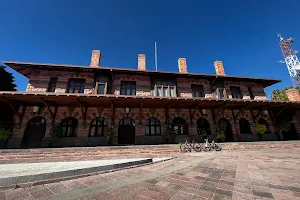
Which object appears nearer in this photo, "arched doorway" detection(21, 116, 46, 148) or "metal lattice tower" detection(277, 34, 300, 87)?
"arched doorway" detection(21, 116, 46, 148)

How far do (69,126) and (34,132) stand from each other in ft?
8.60

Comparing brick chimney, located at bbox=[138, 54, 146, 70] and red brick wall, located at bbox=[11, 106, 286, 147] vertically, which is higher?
brick chimney, located at bbox=[138, 54, 146, 70]

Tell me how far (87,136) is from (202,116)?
9.98 meters

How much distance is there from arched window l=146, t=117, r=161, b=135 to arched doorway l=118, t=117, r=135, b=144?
4.26ft

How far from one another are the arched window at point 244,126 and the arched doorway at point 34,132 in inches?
690

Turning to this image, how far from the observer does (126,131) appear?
11312 millimetres

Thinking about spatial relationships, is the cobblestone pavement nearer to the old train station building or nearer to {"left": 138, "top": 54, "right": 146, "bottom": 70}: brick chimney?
the old train station building

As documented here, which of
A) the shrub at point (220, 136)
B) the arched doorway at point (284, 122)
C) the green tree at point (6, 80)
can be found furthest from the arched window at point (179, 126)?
the green tree at point (6, 80)

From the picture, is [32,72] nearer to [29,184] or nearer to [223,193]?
[29,184]

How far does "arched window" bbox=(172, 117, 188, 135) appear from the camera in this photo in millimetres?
12016

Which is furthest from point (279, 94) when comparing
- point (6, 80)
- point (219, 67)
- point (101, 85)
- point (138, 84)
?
point (6, 80)

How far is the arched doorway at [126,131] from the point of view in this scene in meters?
11.2

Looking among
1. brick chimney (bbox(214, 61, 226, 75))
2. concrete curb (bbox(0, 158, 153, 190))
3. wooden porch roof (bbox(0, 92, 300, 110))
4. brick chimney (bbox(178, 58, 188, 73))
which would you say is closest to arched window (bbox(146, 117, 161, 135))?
wooden porch roof (bbox(0, 92, 300, 110))

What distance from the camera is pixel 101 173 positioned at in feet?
12.1
